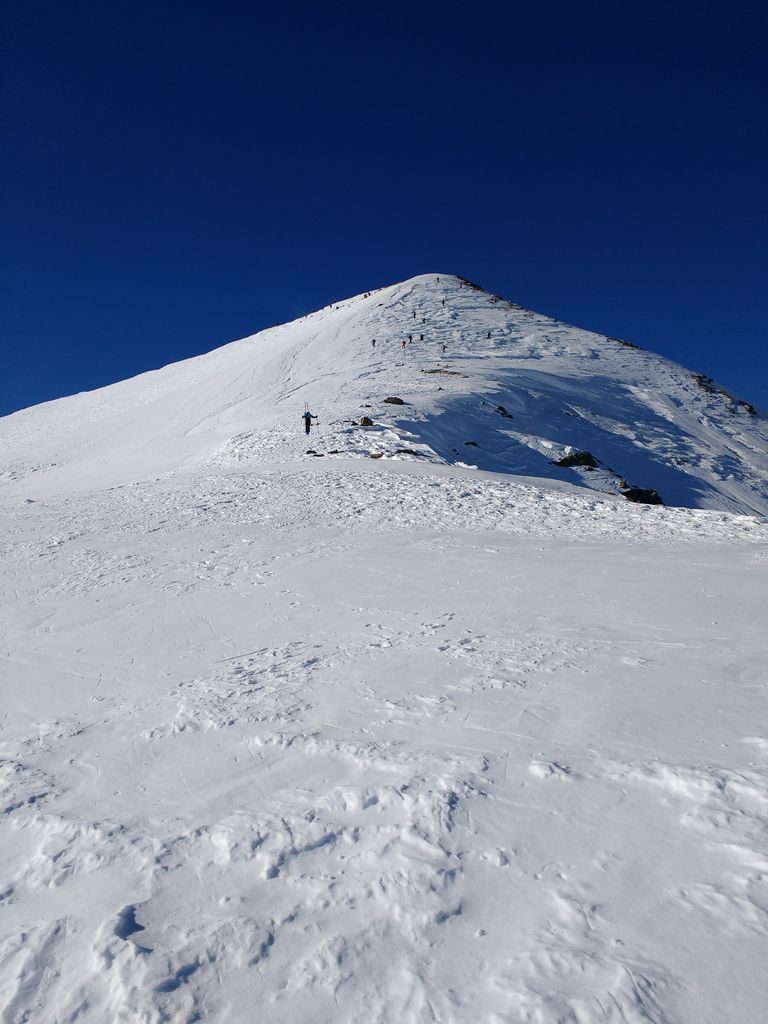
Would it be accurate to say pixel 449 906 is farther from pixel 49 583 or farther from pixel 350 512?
pixel 350 512

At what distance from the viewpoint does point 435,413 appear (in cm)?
2864

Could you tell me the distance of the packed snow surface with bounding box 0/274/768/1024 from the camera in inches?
117

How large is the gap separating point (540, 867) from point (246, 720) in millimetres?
2791

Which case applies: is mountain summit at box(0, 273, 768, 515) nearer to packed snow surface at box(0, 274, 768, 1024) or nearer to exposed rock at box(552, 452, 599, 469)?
exposed rock at box(552, 452, 599, 469)

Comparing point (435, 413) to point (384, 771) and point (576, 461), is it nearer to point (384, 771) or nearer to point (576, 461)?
point (576, 461)

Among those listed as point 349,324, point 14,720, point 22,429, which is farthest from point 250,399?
point 14,720

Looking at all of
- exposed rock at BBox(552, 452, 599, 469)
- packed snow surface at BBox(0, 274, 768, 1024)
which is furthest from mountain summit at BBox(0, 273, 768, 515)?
packed snow surface at BBox(0, 274, 768, 1024)

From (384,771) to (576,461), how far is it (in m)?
25.6

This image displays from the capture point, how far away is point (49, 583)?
9.93m

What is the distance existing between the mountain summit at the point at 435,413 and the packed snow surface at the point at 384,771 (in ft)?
43.2

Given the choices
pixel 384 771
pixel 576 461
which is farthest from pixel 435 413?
pixel 384 771

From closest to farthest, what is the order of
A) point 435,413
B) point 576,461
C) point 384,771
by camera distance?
1. point 384,771
2. point 576,461
3. point 435,413

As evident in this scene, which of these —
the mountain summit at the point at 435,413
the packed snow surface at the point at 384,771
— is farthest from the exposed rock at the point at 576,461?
the packed snow surface at the point at 384,771

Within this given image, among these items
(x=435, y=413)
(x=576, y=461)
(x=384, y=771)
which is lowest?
(x=384, y=771)
